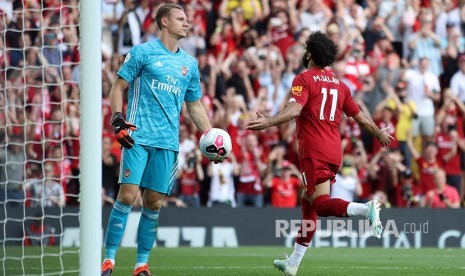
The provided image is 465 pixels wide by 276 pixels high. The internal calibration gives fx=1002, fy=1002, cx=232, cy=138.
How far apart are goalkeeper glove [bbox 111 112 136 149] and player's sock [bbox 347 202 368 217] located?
2135 mm

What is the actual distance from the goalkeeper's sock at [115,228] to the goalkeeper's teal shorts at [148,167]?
25 cm

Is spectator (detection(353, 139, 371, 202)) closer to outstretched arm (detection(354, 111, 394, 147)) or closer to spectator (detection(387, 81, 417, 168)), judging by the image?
spectator (detection(387, 81, 417, 168))

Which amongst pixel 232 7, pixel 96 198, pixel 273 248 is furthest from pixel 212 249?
pixel 96 198

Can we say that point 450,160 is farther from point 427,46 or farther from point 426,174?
point 427,46

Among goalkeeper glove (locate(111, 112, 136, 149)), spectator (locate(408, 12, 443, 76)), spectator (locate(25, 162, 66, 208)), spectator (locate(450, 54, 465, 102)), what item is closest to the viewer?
goalkeeper glove (locate(111, 112, 136, 149))

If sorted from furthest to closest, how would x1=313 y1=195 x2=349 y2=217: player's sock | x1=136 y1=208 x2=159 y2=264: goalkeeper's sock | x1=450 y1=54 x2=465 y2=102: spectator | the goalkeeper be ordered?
1. x1=450 y1=54 x2=465 y2=102: spectator
2. x1=136 y1=208 x2=159 y2=264: goalkeeper's sock
3. x1=313 y1=195 x2=349 y2=217: player's sock
4. the goalkeeper

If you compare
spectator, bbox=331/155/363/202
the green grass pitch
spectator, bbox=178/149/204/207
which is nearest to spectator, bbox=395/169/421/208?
spectator, bbox=331/155/363/202

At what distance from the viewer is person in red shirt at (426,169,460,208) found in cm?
1836

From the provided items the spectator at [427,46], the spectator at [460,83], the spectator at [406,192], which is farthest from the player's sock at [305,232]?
the spectator at [427,46]

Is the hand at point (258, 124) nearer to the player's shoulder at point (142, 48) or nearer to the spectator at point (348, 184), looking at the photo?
the player's shoulder at point (142, 48)

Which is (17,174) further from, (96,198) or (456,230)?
(456,230)

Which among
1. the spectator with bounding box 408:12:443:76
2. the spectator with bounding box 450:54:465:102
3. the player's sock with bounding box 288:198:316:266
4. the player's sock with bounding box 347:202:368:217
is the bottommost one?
the player's sock with bounding box 288:198:316:266

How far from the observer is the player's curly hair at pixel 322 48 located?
32.8 feet

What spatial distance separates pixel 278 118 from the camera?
9.51 metres
